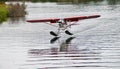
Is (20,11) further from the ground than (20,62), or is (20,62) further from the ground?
(20,62)

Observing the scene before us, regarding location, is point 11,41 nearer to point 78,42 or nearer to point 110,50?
point 78,42

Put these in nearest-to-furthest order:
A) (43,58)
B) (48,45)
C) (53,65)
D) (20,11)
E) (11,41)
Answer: (53,65) < (43,58) < (48,45) < (11,41) < (20,11)

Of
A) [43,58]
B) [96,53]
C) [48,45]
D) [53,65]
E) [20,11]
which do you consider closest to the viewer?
[53,65]

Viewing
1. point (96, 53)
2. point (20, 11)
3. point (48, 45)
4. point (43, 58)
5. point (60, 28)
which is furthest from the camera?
point (20, 11)

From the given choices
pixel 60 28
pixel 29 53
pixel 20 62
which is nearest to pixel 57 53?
pixel 29 53

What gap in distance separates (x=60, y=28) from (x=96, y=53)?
8564mm

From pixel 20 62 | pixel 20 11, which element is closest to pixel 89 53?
pixel 20 62

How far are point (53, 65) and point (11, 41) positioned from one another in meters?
9.28

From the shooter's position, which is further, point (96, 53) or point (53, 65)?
point (96, 53)

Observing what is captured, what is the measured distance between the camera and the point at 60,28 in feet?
86.2

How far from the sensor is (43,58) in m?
16.7

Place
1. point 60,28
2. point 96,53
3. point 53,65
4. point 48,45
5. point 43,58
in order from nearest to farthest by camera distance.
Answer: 1. point 53,65
2. point 43,58
3. point 96,53
4. point 48,45
5. point 60,28

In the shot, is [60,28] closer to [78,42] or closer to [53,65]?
[78,42]

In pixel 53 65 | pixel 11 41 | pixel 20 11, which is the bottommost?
pixel 20 11
